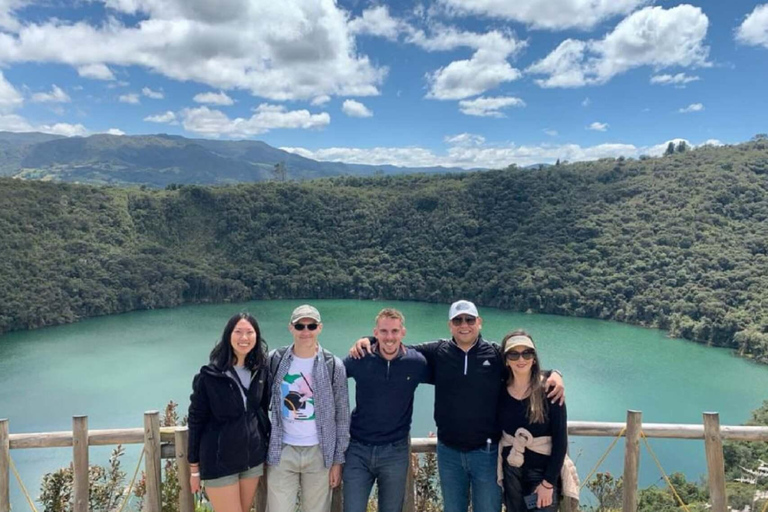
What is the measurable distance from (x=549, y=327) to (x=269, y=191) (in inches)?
1466

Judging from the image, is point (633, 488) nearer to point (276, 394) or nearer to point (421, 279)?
point (276, 394)

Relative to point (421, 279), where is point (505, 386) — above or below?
above

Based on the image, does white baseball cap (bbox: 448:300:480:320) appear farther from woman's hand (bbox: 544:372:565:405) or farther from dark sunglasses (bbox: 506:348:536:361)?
woman's hand (bbox: 544:372:565:405)

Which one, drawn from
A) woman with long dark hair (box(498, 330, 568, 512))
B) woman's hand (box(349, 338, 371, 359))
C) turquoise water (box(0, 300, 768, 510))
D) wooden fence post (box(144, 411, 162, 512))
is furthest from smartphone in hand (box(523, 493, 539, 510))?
turquoise water (box(0, 300, 768, 510))

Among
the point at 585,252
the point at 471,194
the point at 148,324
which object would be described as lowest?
the point at 148,324

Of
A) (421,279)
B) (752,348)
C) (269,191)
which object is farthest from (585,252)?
(269,191)

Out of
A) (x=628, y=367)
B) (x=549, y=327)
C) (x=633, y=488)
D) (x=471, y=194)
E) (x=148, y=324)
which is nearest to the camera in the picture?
(x=633, y=488)

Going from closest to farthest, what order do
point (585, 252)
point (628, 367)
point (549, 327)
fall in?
point (628, 367), point (549, 327), point (585, 252)

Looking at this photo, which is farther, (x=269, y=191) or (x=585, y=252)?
(x=269, y=191)

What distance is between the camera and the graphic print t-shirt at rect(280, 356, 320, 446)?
3.08 m

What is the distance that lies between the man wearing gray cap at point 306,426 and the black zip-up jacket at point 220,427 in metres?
0.14

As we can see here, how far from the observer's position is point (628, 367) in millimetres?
28719

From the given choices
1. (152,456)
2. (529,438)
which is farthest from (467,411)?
(152,456)

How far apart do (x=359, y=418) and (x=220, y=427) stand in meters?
0.77
